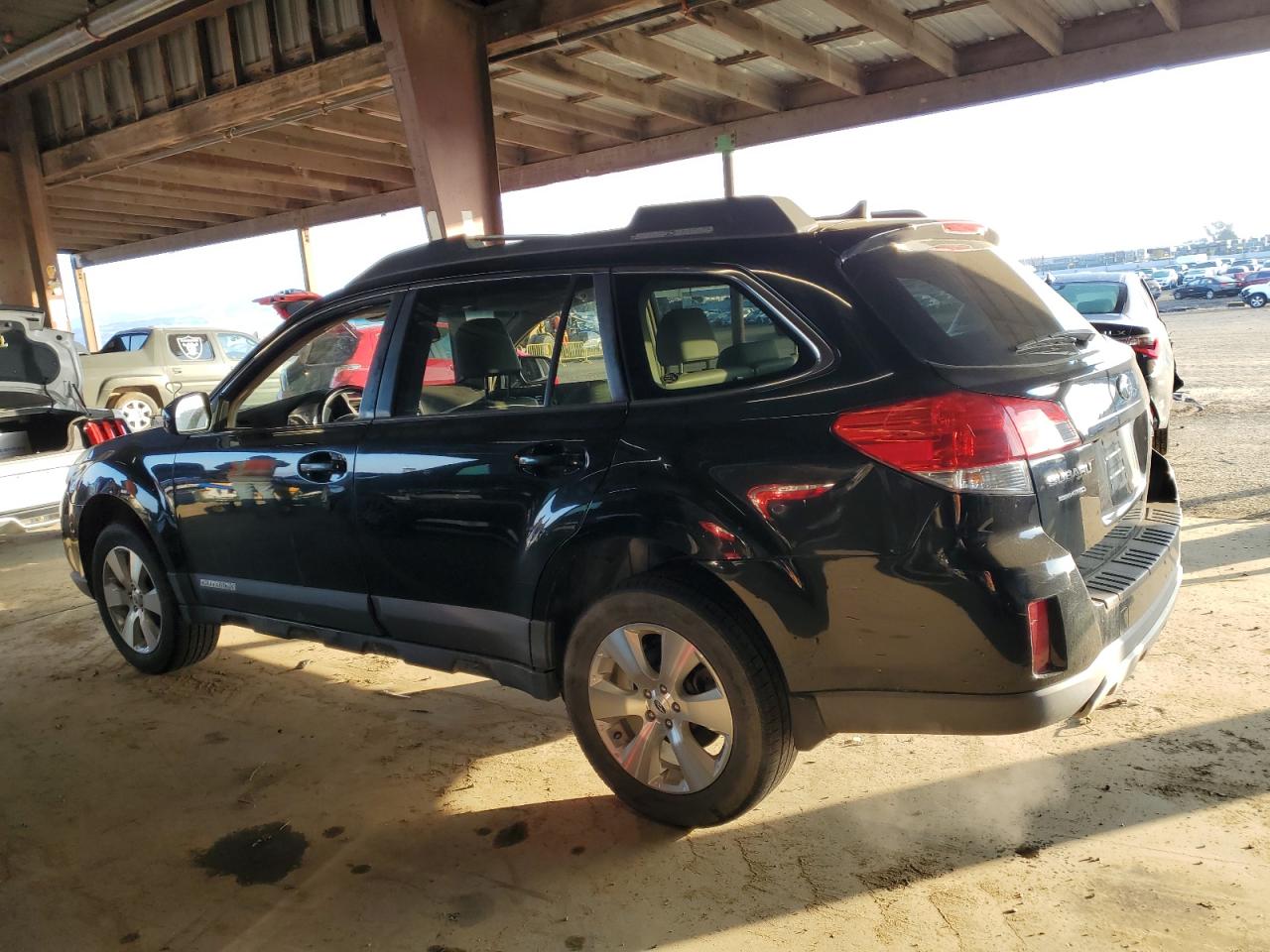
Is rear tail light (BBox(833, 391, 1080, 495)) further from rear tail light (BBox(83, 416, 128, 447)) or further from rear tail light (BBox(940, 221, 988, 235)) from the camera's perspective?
rear tail light (BBox(83, 416, 128, 447))

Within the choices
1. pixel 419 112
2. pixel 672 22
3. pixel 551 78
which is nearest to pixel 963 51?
pixel 672 22

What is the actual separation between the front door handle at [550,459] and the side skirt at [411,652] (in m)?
0.67

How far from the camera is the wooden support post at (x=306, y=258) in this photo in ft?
67.9

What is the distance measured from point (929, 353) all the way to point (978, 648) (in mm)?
748

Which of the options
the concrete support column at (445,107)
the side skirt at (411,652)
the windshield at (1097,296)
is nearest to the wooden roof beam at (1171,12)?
the windshield at (1097,296)

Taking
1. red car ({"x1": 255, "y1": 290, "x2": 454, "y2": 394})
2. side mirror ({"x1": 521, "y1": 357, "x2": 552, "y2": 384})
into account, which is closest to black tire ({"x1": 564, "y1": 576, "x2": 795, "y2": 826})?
side mirror ({"x1": 521, "y1": 357, "x2": 552, "y2": 384})

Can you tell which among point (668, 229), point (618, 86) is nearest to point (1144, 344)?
point (668, 229)

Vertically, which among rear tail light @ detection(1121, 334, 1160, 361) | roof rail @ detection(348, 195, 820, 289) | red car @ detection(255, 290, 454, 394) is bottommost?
rear tail light @ detection(1121, 334, 1160, 361)

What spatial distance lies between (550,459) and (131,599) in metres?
2.80

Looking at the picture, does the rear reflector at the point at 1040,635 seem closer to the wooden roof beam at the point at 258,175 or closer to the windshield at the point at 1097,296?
the windshield at the point at 1097,296

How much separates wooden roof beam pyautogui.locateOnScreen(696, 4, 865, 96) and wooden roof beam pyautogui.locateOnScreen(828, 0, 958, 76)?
38.0 inches

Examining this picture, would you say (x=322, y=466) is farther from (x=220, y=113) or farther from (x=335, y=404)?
(x=220, y=113)

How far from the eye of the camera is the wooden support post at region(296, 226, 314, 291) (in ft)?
67.9

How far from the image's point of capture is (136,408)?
1492 centimetres
